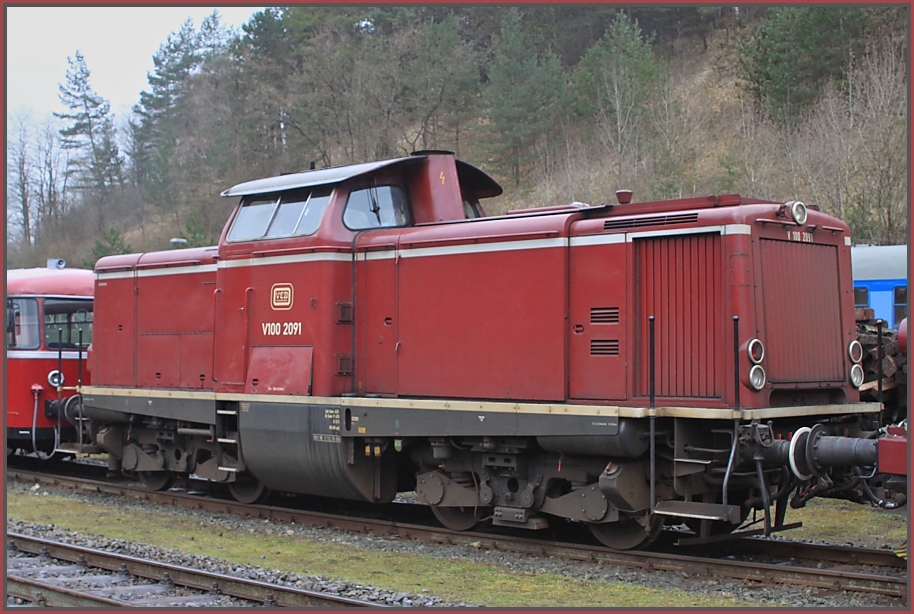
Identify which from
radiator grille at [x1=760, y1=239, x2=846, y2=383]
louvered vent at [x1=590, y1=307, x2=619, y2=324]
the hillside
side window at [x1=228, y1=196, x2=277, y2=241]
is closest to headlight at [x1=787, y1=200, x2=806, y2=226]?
radiator grille at [x1=760, y1=239, x2=846, y2=383]

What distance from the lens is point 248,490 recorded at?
12391mm

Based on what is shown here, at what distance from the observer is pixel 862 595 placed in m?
7.30

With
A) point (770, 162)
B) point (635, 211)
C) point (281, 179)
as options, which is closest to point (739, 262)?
point (635, 211)

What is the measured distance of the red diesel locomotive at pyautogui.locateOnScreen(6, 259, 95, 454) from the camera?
15125 millimetres

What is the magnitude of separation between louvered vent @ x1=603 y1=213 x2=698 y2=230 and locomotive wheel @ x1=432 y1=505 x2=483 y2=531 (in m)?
3.43

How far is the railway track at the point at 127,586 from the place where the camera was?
7.30m

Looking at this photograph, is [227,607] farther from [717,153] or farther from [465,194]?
[717,153]

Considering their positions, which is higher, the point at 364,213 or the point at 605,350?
the point at 364,213

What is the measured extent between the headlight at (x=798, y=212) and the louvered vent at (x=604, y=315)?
1786 millimetres

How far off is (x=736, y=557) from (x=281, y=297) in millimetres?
5715

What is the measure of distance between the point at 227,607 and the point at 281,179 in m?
5.58

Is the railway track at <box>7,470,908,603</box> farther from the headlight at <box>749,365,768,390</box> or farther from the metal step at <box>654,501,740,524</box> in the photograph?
the headlight at <box>749,365,768,390</box>

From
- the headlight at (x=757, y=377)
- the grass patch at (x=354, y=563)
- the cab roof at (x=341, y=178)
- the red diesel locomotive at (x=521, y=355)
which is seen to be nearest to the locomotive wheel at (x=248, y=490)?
the red diesel locomotive at (x=521, y=355)

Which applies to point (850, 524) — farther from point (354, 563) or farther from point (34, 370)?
point (34, 370)
